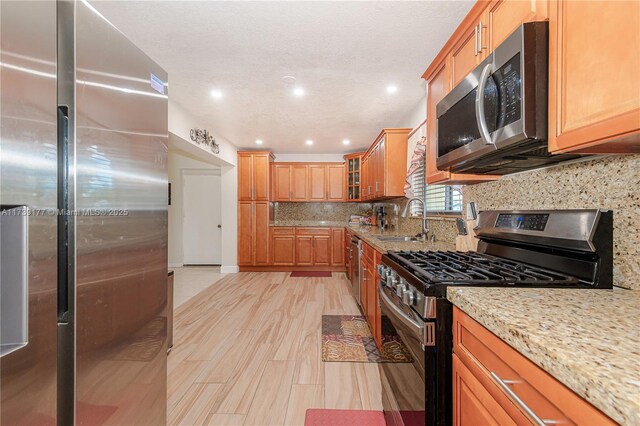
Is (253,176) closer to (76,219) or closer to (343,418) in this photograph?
(343,418)

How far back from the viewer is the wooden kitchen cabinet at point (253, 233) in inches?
216

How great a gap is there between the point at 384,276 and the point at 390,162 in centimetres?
227

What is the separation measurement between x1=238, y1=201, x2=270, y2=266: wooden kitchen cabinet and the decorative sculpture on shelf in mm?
1312

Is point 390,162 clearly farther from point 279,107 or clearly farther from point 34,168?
point 34,168

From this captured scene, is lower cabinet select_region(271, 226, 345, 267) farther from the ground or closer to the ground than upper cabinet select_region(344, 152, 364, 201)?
closer to the ground

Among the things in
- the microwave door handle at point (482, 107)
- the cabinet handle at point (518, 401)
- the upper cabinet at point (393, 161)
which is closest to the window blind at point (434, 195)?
the upper cabinet at point (393, 161)

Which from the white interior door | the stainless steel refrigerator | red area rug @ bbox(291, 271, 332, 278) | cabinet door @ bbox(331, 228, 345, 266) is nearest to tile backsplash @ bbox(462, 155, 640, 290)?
the stainless steel refrigerator

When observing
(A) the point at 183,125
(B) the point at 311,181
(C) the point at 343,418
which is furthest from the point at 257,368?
(B) the point at 311,181

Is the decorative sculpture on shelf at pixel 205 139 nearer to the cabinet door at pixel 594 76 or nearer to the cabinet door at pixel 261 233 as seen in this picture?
the cabinet door at pixel 261 233

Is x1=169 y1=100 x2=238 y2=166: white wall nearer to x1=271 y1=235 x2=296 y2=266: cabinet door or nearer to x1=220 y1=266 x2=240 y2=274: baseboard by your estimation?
x1=271 y1=235 x2=296 y2=266: cabinet door

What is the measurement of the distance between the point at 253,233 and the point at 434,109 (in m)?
4.28

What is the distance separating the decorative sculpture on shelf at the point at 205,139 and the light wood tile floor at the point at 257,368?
218 cm

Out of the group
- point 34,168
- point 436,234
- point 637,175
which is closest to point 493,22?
point 637,175

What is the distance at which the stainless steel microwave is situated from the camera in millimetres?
979
